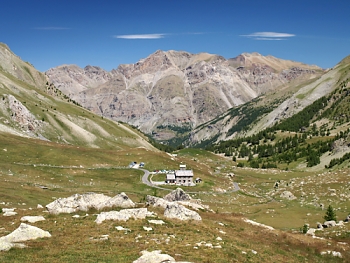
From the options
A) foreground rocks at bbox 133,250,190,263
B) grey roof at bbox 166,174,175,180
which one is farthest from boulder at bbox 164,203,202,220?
grey roof at bbox 166,174,175,180

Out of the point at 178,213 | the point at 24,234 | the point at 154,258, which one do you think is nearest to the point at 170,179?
the point at 178,213

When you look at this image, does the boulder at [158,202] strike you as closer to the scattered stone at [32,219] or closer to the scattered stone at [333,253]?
the scattered stone at [32,219]

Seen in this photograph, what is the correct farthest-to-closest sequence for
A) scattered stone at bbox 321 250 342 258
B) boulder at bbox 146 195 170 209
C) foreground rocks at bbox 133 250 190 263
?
boulder at bbox 146 195 170 209, scattered stone at bbox 321 250 342 258, foreground rocks at bbox 133 250 190 263

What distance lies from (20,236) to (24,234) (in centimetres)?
50

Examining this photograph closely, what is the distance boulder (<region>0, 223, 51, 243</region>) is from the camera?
31.0 meters

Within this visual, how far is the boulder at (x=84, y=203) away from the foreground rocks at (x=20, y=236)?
12.3 meters

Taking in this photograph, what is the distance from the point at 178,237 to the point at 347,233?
3314cm

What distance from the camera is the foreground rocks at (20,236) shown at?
29.0m

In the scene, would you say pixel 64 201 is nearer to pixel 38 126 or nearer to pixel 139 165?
pixel 139 165

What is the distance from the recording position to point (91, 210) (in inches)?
1903

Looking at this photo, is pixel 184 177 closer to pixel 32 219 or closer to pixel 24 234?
pixel 32 219

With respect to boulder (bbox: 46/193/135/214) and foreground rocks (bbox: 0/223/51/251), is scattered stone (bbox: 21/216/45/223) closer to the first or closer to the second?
boulder (bbox: 46/193/135/214)

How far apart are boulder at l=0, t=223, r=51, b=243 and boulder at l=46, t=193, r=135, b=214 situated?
40.0 ft

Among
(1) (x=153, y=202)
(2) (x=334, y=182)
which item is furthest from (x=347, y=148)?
(1) (x=153, y=202)
